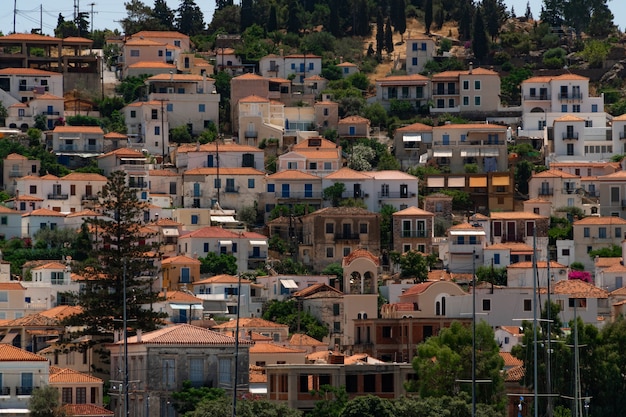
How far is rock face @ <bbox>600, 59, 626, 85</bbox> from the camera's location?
144625 mm

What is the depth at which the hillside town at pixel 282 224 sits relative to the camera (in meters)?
81.4

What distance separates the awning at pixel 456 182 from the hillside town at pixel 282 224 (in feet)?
0.46

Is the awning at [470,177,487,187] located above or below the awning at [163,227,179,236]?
above

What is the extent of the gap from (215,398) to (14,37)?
69079 mm

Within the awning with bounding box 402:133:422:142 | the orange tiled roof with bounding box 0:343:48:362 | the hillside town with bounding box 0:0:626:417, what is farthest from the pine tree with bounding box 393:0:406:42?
the orange tiled roof with bounding box 0:343:48:362

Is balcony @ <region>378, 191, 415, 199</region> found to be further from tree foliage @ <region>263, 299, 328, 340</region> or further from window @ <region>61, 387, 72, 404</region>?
window @ <region>61, 387, 72, 404</region>

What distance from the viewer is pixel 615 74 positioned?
145 m

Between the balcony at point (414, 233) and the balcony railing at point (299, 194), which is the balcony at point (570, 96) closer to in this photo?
the balcony railing at point (299, 194)

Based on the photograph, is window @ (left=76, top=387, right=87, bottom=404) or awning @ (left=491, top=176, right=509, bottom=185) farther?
awning @ (left=491, top=176, right=509, bottom=185)

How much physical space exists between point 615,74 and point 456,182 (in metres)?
26.9

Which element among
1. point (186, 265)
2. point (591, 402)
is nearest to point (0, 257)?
point (186, 265)

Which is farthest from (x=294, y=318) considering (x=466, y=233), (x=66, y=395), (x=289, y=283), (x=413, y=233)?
(x=66, y=395)

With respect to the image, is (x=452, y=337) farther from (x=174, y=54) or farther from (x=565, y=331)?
(x=174, y=54)

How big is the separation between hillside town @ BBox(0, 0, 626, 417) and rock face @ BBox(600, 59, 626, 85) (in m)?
3.57
